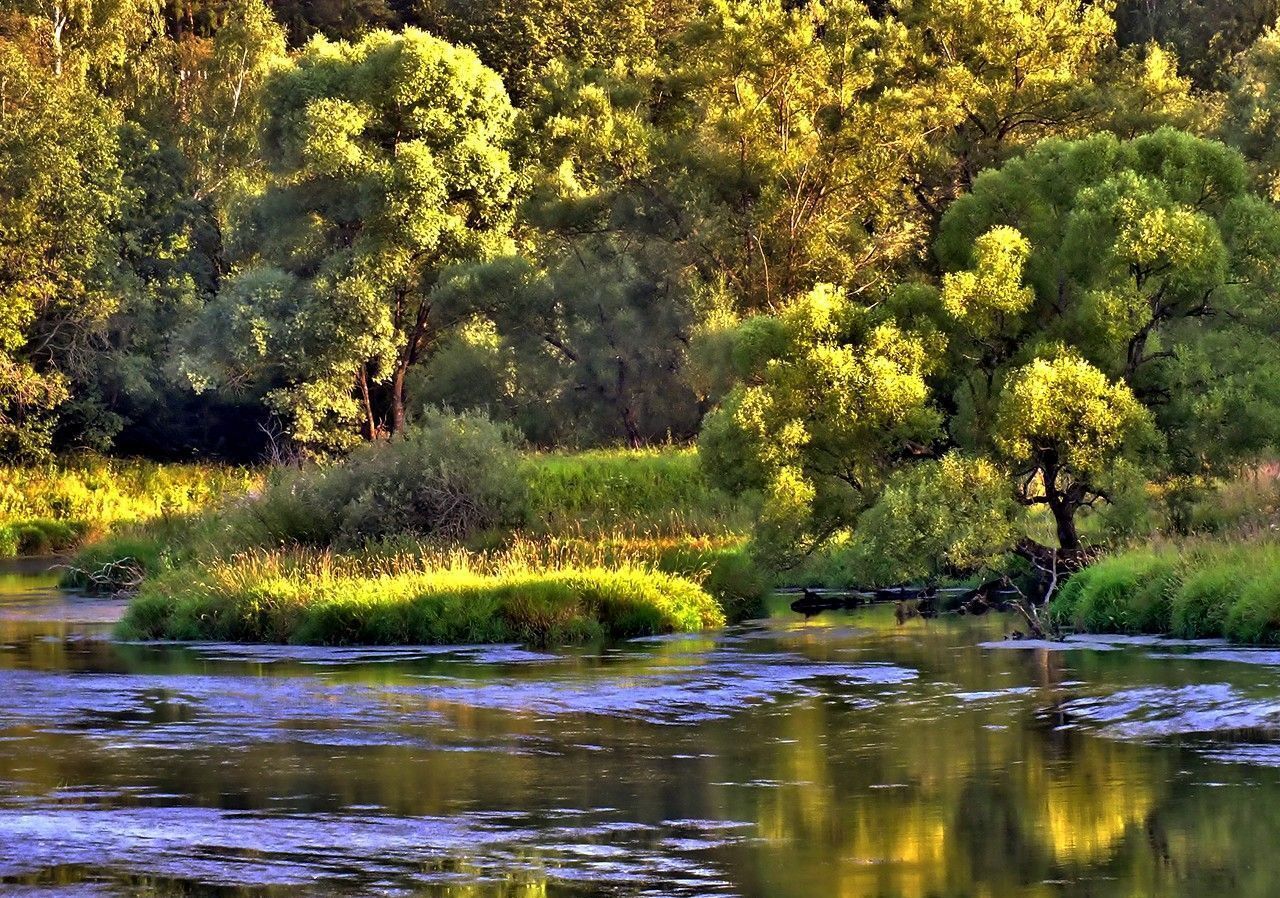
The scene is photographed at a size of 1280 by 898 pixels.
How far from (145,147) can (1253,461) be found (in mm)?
42322

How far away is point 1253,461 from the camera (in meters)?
36.0

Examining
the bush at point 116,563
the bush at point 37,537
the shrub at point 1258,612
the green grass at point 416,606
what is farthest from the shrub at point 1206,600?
the bush at point 37,537

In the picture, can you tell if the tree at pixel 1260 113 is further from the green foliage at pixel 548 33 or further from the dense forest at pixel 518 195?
the green foliage at pixel 548 33

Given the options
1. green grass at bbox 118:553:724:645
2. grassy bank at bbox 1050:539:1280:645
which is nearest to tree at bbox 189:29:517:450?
green grass at bbox 118:553:724:645

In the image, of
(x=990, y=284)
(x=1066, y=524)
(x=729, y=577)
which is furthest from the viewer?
(x=729, y=577)

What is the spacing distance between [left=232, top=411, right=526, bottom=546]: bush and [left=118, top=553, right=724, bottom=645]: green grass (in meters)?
4.26

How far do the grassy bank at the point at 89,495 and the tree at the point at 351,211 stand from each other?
374 centimetres

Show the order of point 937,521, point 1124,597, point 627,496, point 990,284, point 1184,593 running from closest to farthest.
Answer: point 1184,593, point 1124,597, point 937,521, point 990,284, point 627,496

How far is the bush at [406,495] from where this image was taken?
134 feet

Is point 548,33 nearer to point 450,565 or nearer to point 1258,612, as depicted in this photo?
point 450,565

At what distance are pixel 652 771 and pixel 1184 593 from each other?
1268 cm

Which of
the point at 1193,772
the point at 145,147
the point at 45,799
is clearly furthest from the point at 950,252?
the point at 145,147

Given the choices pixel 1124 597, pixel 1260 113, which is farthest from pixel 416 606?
pixel 1260 113

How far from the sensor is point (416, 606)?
33656mm
